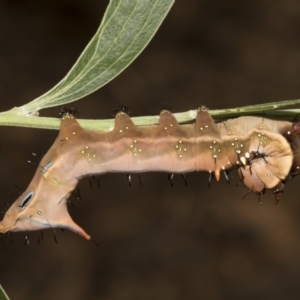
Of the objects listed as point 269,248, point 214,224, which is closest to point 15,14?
point 214,224

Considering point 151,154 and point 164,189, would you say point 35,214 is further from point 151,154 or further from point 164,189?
point 164,189

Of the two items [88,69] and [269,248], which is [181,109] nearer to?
[269,248]

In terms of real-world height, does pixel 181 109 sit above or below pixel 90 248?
above

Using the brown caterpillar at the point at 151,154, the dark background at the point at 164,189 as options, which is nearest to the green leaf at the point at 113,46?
the brown caterpillar at the point at 151,154

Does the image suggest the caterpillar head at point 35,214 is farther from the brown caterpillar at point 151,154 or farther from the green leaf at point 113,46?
the green leaf at point 113,46

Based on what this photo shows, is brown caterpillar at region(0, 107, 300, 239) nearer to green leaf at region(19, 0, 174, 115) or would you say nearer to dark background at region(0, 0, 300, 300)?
→ green leaf at region(19, 0, 174, 115)

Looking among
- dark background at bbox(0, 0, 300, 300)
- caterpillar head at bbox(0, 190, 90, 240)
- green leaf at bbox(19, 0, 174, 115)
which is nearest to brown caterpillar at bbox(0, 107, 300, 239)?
caterpillar head at bbox(0, 190, 90, 240)

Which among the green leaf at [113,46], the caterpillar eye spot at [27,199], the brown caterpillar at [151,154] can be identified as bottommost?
the caterpillar eye spot at [27,199]
